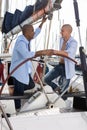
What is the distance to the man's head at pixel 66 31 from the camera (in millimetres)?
4047

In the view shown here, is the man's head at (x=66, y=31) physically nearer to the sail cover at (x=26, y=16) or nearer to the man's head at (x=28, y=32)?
the sail cover at (x=26, y=16)

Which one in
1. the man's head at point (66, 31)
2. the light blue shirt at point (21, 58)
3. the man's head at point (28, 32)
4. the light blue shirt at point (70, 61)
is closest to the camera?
the light blue shirt at point (21, 58)

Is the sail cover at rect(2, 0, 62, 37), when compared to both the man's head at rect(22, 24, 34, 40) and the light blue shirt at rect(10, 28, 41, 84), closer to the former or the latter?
the man's head at rect(22, 24, 34, 40)

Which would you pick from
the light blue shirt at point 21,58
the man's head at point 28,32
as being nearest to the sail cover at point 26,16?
the man's head at point 28,32

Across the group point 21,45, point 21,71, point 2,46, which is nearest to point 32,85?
point 21,71

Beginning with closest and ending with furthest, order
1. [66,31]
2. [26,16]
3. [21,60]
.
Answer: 1. [21,60]
2. [66,31]
3. [26,16]

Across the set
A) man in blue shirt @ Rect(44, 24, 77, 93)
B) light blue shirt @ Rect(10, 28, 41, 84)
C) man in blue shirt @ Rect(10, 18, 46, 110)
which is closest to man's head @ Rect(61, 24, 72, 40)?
man in blue shirt @ Rect(44, 24, 77, 93)

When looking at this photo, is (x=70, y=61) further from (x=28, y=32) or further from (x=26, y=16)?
(x=26, y=16)

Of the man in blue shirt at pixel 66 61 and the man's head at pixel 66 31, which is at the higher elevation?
the man's head at pixel 66 31

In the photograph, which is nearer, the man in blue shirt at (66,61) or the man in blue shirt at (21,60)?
the man in blue shirt at (21,60)

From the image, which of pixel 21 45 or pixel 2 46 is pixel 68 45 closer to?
pixel 21 45

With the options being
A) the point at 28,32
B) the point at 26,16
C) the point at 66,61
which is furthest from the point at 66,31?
the point at 26,16

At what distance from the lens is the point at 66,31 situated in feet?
13.3

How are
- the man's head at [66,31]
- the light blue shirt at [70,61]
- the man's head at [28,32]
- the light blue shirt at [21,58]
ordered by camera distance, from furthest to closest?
the man's head at [66,31] → the light blue shirt at [70,61] → the man's head at [28,32] → the light blue shirt at [21,58]
